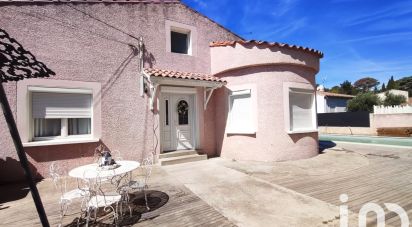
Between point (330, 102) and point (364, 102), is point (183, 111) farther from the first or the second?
point (364, 102)

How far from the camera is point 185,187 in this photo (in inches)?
265

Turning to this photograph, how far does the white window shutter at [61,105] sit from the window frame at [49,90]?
158 mm

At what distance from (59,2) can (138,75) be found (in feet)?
12.0

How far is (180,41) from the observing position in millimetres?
11383

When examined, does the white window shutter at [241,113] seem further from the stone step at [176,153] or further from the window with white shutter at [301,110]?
the stone step at [176,153]

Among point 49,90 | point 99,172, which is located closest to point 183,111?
point 49,90

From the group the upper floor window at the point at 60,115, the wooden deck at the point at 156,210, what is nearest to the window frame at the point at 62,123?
the upper floor window at the point at 60,115

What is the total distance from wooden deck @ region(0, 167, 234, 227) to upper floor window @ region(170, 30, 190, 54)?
268 inches

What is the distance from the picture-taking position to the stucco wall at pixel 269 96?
9820 millimetres

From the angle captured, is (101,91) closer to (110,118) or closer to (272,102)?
(110,118)

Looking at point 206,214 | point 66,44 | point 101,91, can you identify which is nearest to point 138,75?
point 101,91

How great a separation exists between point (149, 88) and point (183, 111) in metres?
1.89

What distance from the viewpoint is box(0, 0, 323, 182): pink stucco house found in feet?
26.3

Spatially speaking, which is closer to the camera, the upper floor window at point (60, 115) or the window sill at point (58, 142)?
the window sill at point (58, 142)
